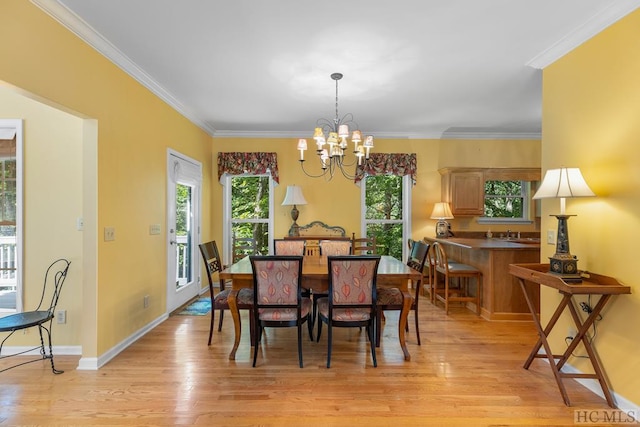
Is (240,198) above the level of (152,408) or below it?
above

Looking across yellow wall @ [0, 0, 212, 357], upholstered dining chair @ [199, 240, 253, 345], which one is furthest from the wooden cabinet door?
yellow wall @ [0, 0, 212, 357]

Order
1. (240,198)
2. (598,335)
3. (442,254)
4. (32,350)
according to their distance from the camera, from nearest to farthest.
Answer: (598,335), (32,350), (442,254), (240,198)

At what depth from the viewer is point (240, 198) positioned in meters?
5.38

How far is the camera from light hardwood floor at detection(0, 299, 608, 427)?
1947mm

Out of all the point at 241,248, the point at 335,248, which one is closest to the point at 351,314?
the point at 335,248

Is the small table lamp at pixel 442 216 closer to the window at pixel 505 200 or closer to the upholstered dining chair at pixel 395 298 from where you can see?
the window at pixel 505 200

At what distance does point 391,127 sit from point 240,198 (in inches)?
109

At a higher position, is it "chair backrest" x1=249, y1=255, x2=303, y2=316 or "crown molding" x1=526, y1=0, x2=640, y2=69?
"crown molding" x1=526, y1=0, x2=640, y2=69

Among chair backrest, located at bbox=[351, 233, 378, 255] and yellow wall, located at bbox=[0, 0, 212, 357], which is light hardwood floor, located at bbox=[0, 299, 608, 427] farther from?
chair backrest, located at bbox=[351, 233, 378, 255]

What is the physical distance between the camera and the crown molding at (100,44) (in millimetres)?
2072

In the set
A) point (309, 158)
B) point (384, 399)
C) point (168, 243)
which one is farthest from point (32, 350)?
point (309, 158)

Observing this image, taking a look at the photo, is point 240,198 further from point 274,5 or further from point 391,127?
point 274,5

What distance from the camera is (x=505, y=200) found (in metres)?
5.39

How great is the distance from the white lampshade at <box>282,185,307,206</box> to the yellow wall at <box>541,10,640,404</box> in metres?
3.30
